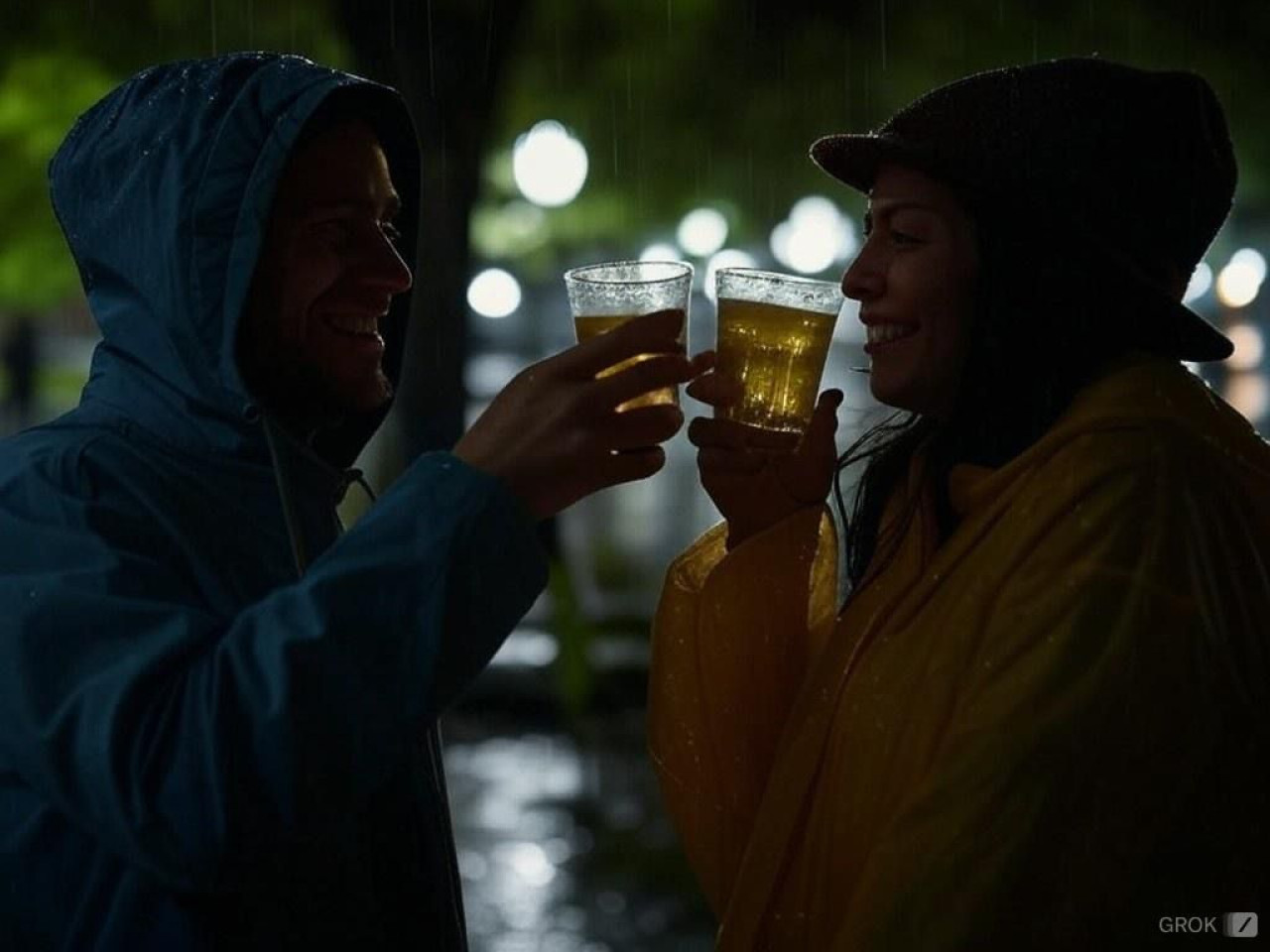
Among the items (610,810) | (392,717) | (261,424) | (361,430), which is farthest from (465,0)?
(392,717)

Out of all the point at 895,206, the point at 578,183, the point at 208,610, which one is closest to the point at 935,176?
the point at 895,206

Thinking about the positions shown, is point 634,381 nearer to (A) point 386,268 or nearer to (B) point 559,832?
(A) point 386,268

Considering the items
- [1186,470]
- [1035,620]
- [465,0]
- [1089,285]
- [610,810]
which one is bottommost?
[610,810]

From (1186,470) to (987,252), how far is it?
19.5 inches

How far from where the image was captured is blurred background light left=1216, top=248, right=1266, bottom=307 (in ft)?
68.5

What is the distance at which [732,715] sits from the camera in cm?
260

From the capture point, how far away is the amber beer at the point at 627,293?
2.47 meters

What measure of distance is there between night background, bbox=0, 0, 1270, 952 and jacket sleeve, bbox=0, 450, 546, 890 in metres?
4.37

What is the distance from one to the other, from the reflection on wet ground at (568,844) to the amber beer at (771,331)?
4.44m

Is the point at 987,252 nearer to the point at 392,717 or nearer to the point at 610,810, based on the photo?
the point at 392,717

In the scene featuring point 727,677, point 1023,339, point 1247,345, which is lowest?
point 1247,345

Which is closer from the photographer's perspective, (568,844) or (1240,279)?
(568,844)

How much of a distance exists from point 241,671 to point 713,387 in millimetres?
1181

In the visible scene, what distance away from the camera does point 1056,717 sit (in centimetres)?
203
